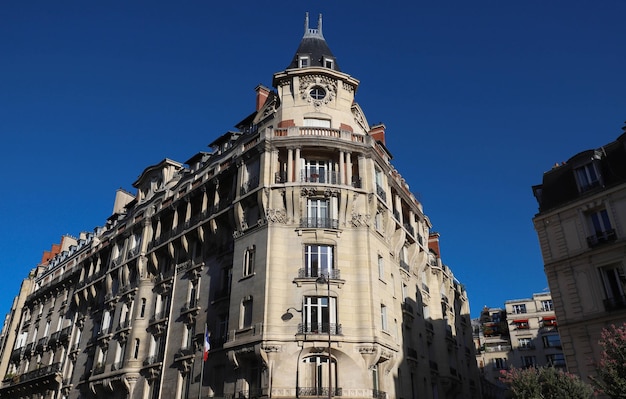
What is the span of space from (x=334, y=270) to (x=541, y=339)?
47.8 m

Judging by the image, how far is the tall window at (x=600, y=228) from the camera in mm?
25016

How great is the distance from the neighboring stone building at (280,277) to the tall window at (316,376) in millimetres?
70

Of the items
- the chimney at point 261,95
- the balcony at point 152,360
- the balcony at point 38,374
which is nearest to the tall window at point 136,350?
the balcony at point 152,360

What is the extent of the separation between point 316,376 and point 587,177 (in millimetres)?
18225

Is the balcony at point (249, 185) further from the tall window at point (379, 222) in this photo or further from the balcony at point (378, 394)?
the balcony at point (378, 394)

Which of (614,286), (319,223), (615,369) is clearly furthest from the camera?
(319,223)


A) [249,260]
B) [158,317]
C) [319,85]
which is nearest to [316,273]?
[249,260]

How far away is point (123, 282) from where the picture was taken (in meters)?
41.1

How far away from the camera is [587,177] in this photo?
2727 cm

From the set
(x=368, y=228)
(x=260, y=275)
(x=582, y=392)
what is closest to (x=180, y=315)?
(x=260, y=275)

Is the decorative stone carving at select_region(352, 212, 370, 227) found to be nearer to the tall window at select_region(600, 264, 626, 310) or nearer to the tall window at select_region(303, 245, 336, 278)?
the tall window at select_region(303, 245, 336, 278)

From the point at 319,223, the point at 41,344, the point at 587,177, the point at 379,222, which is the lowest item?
the point at 41,344

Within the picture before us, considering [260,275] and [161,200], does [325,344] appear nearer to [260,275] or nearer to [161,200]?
[260,275]

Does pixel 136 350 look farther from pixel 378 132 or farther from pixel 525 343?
pixel 525 343
